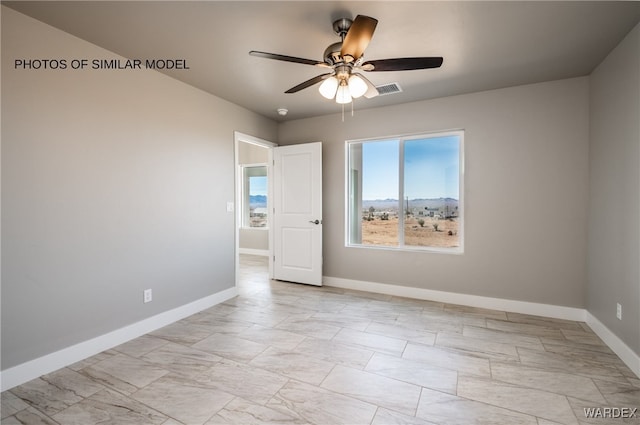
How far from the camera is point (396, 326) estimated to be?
3.01 metres

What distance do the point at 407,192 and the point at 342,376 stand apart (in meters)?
2.65

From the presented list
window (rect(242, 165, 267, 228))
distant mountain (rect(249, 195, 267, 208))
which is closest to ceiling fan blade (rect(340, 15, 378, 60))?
window (rect(242, 165, 267, 228))

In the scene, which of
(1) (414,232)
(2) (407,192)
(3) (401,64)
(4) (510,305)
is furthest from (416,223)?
(3) (401,64)

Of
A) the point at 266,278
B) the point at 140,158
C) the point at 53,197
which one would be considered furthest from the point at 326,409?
the point at 266,278

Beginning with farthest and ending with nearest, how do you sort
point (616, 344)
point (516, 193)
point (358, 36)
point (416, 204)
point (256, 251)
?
point (256, 251) < point (416, 204) < point (516, 193) < point (616, 344) < point (358, 36)

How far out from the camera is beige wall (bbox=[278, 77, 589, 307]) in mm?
3145

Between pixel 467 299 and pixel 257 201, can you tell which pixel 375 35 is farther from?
pixel 257 201

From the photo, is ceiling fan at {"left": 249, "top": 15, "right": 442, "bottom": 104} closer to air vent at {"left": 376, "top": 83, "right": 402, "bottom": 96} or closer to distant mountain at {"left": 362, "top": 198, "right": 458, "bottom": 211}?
air vent at {"left": 376, "top": 83, "right": 402, "bottom": 96}

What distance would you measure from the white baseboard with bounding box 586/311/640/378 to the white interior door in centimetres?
313

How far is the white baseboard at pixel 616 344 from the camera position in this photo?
2.18m

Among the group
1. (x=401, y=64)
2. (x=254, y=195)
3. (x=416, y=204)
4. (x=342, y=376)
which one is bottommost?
(x=342, y=376)

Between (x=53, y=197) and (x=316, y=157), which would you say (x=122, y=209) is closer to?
(x=53, y=197)

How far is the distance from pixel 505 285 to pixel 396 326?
1513 millimetres

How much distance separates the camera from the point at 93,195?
245 centimetres
